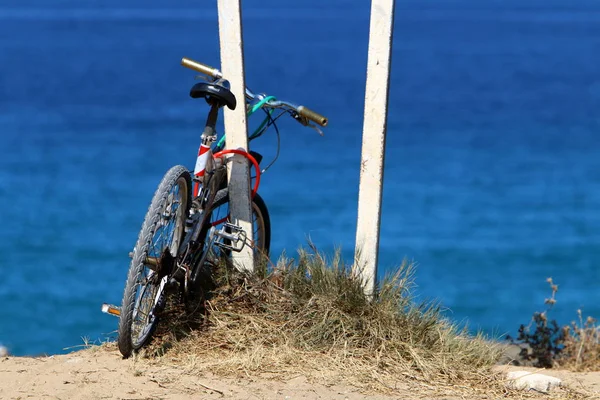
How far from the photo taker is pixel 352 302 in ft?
15.7

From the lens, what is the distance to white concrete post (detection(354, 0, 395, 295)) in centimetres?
479

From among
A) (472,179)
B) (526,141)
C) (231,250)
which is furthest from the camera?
(526,141)

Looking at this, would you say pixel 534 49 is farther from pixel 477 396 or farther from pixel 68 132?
pixel 477 396

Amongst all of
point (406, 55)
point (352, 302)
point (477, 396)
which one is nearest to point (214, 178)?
point (352, 302)

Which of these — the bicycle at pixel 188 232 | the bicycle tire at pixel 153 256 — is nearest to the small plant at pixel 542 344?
the bicycle at pixel 188 232

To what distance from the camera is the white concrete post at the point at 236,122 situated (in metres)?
4.97

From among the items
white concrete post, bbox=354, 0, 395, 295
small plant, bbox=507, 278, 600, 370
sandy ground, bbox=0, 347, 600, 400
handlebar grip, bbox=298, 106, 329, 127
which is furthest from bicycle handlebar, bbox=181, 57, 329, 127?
small plant, bbox=507, 278, 600, 370

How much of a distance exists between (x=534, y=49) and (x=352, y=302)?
2962 cm

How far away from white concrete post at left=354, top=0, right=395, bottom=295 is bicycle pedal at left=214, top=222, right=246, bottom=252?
61 cm

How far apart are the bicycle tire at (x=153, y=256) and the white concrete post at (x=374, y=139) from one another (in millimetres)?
886

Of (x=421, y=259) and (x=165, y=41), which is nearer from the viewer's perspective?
(x=421, y=259)

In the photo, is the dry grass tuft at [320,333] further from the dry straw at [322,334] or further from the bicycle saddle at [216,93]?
the bicycle saddle at [216,93]

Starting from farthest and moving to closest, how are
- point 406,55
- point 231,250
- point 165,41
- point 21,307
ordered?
point 165,41 → point 406,55 → point 21,307 → point 231,250

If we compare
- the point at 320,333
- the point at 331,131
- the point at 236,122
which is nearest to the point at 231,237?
the point at 236,122
